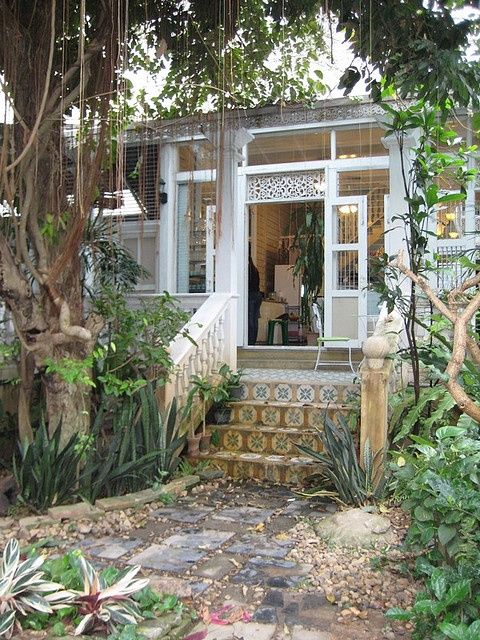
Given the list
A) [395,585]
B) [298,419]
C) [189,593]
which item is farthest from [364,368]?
[189,593]

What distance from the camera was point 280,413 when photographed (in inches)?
231

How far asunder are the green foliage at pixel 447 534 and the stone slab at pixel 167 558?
1.24 m

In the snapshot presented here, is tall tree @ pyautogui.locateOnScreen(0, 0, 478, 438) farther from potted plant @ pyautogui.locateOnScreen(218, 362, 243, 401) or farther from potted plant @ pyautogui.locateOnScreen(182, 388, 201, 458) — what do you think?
potted plant @ pyautogui.locateOnScreen(218, 362, 243, 401)

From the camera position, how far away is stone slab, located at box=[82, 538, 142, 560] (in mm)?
3598

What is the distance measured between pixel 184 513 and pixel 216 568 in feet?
3.53

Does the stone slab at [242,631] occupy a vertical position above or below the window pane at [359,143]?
below

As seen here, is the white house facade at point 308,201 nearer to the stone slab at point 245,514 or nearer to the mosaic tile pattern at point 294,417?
the mosaic tile pattern at point 294,417

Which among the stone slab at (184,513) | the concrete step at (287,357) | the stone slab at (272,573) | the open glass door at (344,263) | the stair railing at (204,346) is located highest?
the open glass door at (344,263)

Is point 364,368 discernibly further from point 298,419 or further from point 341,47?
point 341,47

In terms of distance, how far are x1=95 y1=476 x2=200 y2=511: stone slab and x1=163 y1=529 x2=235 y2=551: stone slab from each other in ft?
1.95

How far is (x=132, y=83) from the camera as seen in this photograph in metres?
5.27

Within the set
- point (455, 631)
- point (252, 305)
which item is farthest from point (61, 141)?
point (252, 305)

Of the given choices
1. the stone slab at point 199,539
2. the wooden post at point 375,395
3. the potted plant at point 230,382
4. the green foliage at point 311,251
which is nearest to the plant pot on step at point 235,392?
the potted plant at point 230,382

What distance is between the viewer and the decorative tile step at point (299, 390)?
5945mm
